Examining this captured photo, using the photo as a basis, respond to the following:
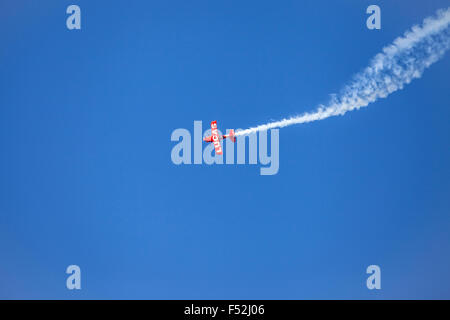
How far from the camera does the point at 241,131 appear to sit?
29.2m
